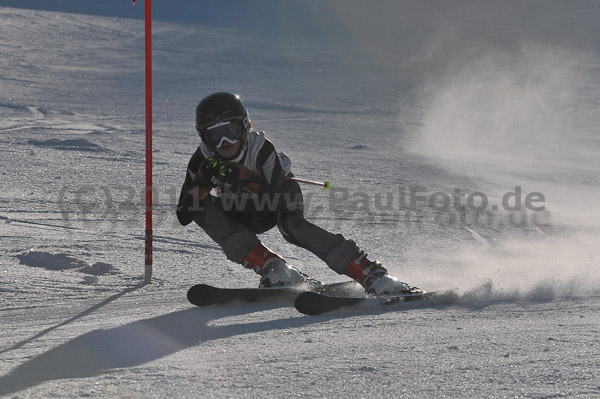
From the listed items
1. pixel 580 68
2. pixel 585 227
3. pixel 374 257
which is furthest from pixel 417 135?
pixel 580 68

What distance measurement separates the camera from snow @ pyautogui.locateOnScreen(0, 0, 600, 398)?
2.61m

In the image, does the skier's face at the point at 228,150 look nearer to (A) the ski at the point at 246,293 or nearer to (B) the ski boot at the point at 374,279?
(A) the ski at the point at 246,293

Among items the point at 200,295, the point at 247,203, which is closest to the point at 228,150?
the point at 247,203

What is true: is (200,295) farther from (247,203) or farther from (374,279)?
(374,279)

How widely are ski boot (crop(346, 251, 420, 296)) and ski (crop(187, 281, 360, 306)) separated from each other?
0.73 ft

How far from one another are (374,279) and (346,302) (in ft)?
1.10

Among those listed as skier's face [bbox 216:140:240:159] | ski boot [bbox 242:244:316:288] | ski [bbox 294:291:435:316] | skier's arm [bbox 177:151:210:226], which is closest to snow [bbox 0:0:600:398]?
ski [bbox 294:291:435:316]

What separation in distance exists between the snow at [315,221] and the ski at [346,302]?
56 millimetres

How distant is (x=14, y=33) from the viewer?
19.2 metres

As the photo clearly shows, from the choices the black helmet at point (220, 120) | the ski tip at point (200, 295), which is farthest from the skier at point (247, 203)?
the ski tip at point (200, 295)

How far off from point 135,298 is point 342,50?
64.7 feet

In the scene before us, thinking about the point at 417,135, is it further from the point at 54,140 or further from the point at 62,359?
the point at 62,359

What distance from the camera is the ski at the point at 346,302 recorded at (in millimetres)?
3451

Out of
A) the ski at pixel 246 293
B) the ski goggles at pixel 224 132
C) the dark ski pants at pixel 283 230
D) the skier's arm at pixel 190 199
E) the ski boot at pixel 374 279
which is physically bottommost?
the ski at pixel 246 293
